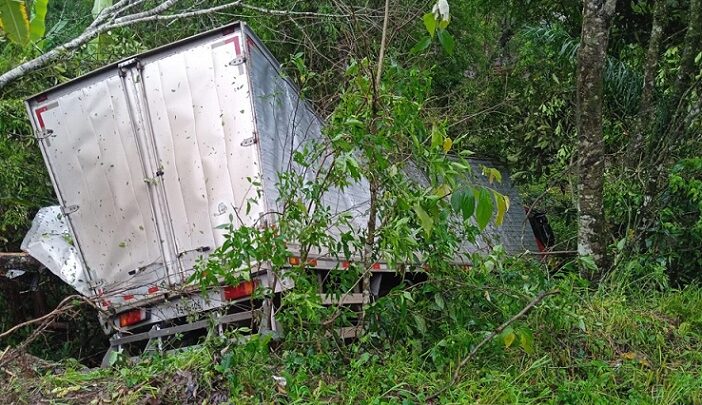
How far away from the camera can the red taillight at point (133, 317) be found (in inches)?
234

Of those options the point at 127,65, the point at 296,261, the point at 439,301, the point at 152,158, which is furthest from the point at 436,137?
the point at 127,65

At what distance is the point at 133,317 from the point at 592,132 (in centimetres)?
412

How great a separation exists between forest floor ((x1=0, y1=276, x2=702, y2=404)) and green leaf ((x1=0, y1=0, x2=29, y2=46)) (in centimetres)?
232

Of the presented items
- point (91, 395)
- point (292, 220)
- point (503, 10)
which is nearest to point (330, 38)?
point (503, 10)

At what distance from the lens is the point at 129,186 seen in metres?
5.93

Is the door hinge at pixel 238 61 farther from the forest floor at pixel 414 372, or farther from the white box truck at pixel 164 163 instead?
the forest floor at pixel 414 372

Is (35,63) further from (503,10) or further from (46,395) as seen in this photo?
(503,10)

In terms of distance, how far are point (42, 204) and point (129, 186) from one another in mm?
2296

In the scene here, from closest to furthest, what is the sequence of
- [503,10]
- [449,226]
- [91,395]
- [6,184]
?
[91,395] → [449,226] → [6,184] → [503,10]

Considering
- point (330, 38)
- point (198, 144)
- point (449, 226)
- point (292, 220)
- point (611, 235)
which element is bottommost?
point (611, 235)

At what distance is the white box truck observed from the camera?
5562 millimetres

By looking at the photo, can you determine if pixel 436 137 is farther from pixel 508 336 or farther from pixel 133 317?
pixel 133 317

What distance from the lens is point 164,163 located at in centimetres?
580

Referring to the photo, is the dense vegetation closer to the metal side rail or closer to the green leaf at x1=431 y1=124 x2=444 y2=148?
the green leaf at x1=431 y1=124 x2=444 y2=148
